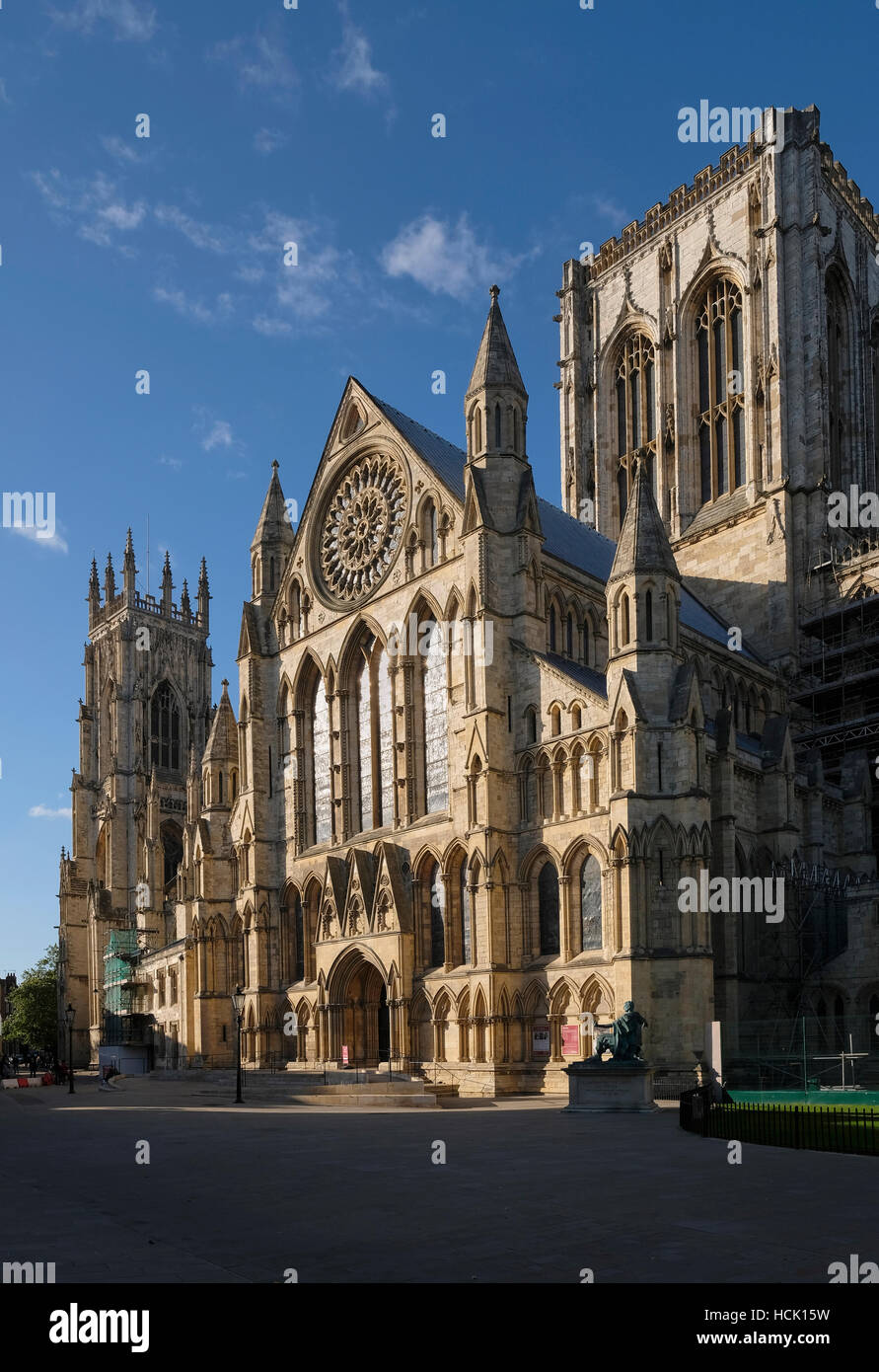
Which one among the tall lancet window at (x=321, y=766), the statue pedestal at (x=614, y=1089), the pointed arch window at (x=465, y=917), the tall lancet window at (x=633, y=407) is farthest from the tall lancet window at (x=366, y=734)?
the tall lancet window at (x=633, y=407)

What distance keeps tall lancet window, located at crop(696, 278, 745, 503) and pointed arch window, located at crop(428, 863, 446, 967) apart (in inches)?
1152

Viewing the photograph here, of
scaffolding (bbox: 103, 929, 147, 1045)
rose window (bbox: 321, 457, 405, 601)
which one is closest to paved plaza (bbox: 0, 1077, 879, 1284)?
rose window (bbox: 321, 457, 405, 601)

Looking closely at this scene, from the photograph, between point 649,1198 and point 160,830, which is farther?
point 160,830

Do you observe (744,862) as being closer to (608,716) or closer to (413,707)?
(608,716)

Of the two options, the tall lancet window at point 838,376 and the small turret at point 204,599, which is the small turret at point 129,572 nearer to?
the small turret at point 204,599

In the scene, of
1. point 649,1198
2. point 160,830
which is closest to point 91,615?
point 160,830

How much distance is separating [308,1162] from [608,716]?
20.4 metres

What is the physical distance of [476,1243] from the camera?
11.8 meters

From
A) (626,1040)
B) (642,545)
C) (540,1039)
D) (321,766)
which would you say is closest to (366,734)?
(321,766)

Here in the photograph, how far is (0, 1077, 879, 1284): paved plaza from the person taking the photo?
10867 millimetres

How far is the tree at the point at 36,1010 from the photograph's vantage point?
10981 cm

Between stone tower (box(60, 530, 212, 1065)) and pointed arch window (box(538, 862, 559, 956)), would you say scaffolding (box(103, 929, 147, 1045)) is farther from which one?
pointed arch window (box(538, 862, 559, 956))

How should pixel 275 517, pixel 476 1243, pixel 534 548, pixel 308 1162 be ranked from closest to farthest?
1. pixel 476 1243
2. pixel 308 1162
3. pixel 534 548
4. pixel 275 517

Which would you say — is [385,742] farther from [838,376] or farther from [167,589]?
[167,589]
